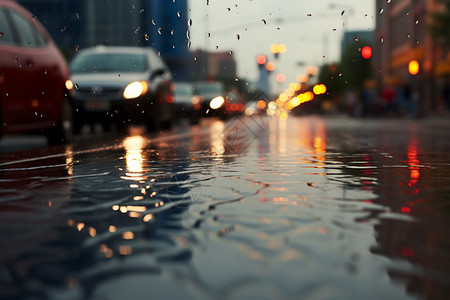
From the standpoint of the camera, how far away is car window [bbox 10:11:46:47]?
968cm

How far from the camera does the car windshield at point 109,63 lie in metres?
15.8

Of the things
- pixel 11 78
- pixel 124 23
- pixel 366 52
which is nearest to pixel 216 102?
pixel 366 52

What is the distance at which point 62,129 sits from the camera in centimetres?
1122

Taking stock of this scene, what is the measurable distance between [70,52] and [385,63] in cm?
3042

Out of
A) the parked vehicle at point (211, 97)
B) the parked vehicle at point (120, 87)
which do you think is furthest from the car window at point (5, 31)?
the parked vehicle at point (211, 97)

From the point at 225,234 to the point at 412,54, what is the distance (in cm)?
5321

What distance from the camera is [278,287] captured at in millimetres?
2500

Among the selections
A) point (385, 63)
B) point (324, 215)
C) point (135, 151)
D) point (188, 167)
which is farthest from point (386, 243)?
point (385, 63)

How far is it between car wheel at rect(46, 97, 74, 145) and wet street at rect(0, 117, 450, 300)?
4340 mm

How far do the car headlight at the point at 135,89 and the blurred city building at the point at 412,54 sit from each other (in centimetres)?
2060

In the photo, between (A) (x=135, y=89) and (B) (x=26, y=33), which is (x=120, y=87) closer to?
(A) (x=135, y=89)

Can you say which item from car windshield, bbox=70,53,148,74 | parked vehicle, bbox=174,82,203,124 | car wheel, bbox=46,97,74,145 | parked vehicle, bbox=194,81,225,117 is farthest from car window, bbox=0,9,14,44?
parked vehicle, bbox=194,81,225,117

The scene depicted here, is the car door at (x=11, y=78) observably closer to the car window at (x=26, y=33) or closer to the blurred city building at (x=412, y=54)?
the car window at (x=26, y=33)

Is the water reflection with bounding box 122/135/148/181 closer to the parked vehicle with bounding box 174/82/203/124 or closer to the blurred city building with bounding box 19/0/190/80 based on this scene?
the parked vehicle with bounding box 174/82/203/124
